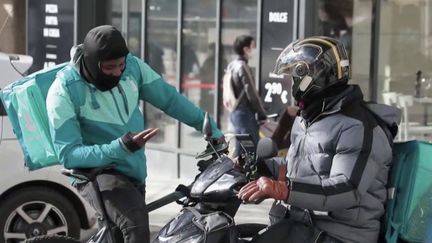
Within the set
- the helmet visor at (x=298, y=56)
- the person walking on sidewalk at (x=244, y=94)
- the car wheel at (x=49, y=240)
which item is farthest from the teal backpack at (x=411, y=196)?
the person walking on sidewalk at (x=244, y=94)

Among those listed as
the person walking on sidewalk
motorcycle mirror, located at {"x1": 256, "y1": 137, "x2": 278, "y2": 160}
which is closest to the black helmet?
motorcycle mirror, located at {"x1": 256, "y1": 137, "x2": 278, "y2": 160}

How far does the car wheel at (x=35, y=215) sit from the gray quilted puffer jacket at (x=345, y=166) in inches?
125

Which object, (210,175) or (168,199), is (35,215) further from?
(210,175)

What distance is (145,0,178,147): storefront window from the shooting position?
10.4m

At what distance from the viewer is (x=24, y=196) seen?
6094mm

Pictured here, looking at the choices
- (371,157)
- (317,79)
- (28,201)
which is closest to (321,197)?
(371,157)

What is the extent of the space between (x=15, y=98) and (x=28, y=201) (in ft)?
7.05

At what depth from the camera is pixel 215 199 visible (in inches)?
126

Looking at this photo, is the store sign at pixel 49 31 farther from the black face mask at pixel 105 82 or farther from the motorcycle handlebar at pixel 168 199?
the motorcycle handlebar at pixel 168 199

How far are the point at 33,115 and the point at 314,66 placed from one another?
1580mm

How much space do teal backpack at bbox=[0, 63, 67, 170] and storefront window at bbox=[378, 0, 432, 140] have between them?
5694mm

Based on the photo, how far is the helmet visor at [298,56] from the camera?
3.17m

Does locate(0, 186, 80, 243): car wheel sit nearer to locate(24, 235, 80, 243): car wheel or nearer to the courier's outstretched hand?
locate(24, 235, 80, 243): car wheel

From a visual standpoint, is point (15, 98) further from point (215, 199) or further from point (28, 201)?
point (28, 201)
